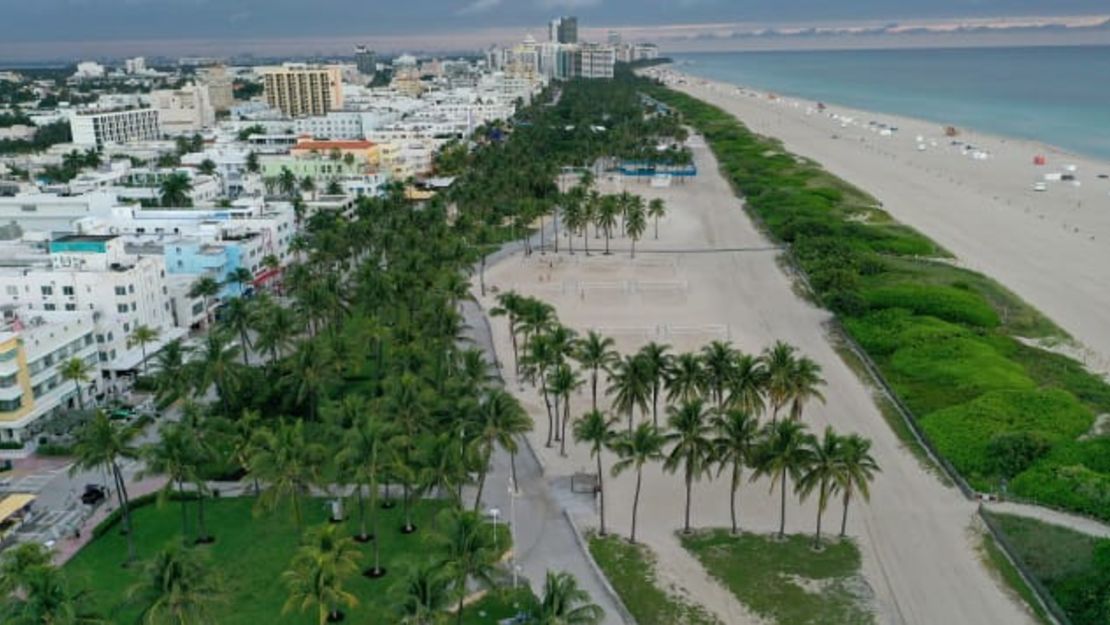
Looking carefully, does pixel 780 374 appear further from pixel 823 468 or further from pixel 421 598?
pixel 421 598

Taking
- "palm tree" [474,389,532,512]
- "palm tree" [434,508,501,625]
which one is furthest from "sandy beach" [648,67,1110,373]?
"palm tree" [434,508,501,625]

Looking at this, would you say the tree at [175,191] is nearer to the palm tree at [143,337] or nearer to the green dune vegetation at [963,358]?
the palm tree at [143,337]

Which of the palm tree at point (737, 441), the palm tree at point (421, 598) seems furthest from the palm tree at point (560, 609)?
the palm tree at point (737, 441)

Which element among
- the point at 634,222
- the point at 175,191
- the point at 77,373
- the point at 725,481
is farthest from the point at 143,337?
the point at 175,191

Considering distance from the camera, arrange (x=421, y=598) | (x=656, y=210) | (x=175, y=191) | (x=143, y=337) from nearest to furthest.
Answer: (x=421, y=598) < (x=143, y=337) < (x=656, y=210) < (x=175, y=191)

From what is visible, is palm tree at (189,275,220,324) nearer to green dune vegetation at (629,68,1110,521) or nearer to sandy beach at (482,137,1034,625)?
sandy beach at (482,137,1034,625)

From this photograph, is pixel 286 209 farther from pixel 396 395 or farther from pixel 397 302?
pixel 396 395

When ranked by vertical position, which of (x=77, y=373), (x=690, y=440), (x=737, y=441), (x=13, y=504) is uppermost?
(x=690, y=440)
